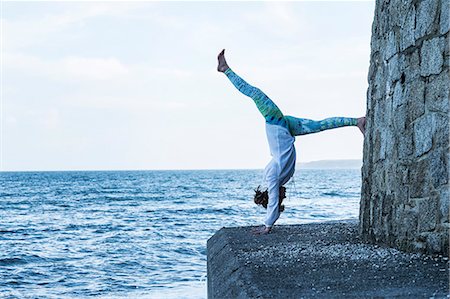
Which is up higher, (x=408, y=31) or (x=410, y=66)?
(x=408, y=31)

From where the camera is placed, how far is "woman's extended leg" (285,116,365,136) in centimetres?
676

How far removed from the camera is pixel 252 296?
4.28m

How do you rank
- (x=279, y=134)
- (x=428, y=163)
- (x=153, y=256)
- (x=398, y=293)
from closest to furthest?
(x=398, y=293) < (x=428, y=163) < (x=279, y=134) < (x=153, y=256)

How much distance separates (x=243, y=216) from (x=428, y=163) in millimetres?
26542

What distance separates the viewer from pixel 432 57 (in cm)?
502

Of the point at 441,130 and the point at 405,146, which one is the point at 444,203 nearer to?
the point at 441,130

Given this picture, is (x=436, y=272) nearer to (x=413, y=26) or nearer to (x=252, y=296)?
(x=252, y=296)

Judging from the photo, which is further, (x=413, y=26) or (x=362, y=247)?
(x=362, y=247)

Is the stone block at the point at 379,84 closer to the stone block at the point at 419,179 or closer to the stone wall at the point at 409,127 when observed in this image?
the stone wall at the point at 409,127

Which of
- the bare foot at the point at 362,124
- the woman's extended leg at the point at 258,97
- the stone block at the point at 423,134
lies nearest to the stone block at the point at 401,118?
the stone block at the point at 423,134

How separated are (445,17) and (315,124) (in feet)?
7.27

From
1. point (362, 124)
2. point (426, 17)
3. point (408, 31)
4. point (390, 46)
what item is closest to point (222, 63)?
point (362, 124)

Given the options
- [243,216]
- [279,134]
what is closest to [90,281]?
[279,134]

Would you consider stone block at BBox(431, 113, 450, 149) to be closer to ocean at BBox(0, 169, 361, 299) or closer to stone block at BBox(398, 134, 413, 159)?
stone block at BBox(398, 134, 413, 159)
